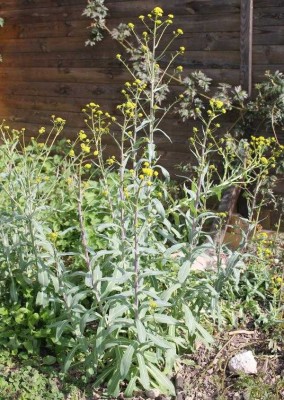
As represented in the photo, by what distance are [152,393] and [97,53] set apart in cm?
372

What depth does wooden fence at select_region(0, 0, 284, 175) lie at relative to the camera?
4332 millimetres

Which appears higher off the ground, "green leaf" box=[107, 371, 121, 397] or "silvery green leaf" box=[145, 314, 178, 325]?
"silvery green leaf" box=[145, 314, 178, 325]

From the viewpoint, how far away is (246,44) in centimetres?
Result: 434

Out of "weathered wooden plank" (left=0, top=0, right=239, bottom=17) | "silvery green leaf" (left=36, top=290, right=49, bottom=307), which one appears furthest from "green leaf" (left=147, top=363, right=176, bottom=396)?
"weathered wooden plank" (left=0, top=0, right=239, bottom=17)

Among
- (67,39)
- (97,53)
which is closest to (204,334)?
(97,53)

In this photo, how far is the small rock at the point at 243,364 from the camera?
2893 millimetres

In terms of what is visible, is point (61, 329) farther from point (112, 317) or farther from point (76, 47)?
point (76, 47)

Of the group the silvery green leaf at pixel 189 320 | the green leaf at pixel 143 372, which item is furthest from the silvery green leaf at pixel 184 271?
the green leaf at pixel 143 372

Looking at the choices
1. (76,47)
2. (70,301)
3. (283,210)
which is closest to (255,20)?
(283,210)

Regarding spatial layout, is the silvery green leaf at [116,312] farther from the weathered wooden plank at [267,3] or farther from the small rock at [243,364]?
the weathered wooden plank at [267,3]

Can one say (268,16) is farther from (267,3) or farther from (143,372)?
(143,372)

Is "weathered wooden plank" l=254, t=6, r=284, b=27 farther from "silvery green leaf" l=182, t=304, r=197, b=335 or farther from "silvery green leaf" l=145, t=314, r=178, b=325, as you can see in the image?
"silvery green leaf" l=145, t=314, r=178, b=325

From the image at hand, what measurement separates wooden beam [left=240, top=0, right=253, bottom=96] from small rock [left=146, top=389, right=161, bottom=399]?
2663 millimetres

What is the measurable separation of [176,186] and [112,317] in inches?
101
